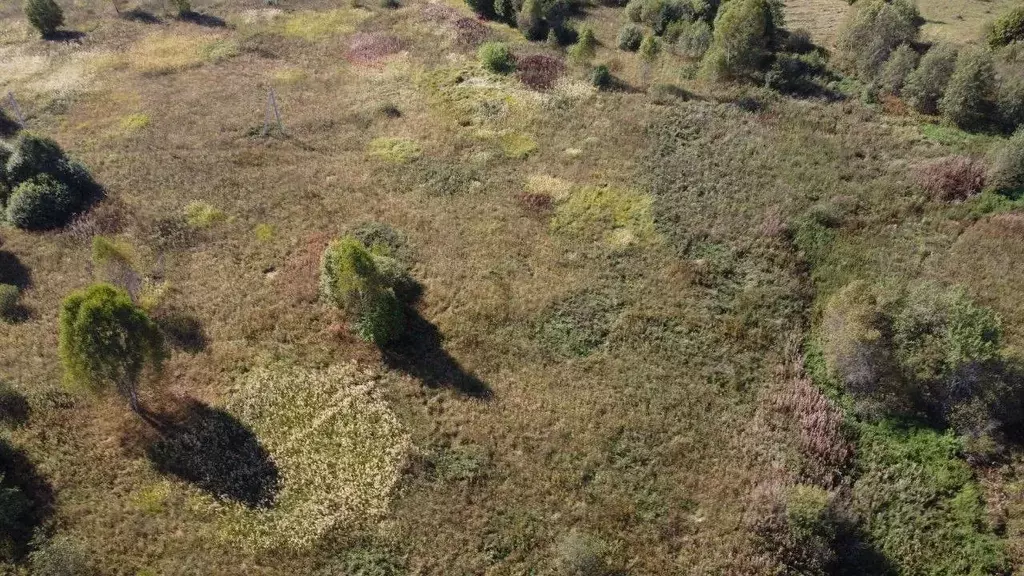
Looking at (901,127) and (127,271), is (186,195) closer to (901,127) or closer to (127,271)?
(127,271)

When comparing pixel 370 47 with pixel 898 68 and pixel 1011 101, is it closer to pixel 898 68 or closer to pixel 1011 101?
pixel 898 68

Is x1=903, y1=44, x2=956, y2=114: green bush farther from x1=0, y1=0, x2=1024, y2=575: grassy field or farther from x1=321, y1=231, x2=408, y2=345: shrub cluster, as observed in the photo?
x1=321, y1=231, x2=408, y2=345: shrub cluster

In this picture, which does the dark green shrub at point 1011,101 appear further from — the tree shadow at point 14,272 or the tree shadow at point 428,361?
the tree shadow at point 14,272

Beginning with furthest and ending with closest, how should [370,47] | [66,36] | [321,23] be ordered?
[321,23]
[66,36]
[370,47]

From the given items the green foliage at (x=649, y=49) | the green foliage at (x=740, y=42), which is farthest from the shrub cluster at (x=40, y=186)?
the green foliage at (x=740, y=42)

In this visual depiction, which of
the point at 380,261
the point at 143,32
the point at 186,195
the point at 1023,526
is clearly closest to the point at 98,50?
the point at 143,32

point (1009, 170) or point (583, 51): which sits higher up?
point (583, 51)

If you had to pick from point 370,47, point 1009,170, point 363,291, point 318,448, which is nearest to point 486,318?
point 363,291
